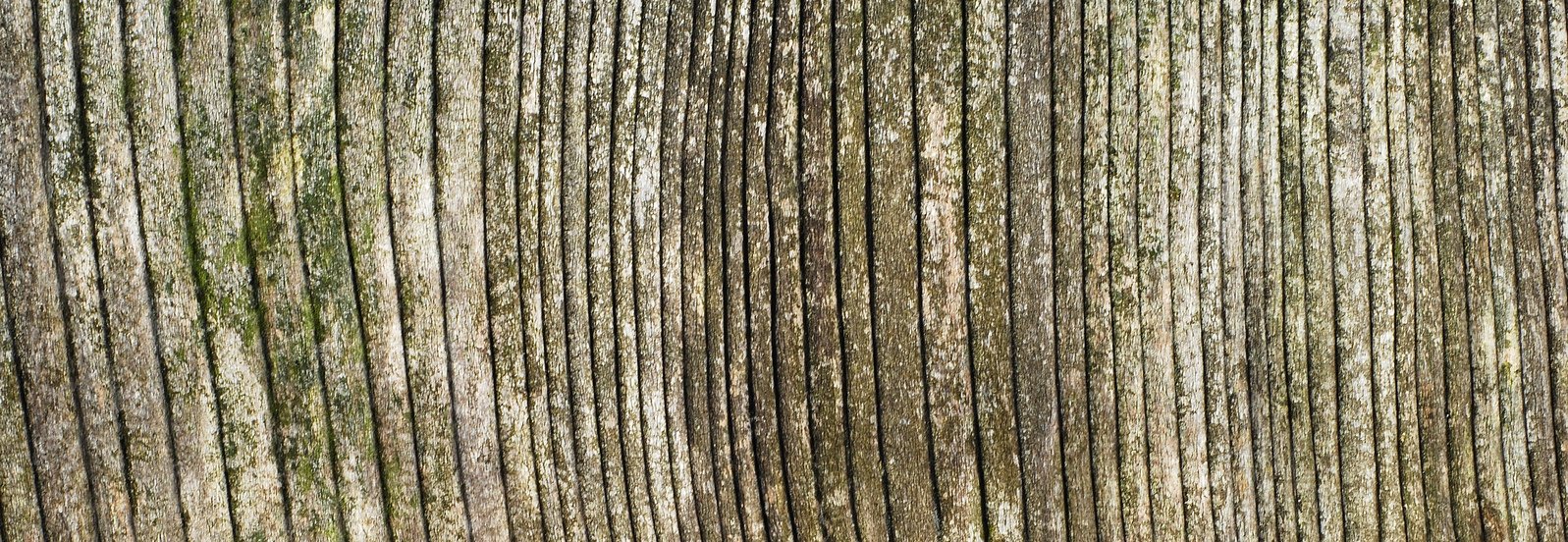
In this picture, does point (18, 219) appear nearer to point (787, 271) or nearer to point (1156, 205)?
point (787, 271)

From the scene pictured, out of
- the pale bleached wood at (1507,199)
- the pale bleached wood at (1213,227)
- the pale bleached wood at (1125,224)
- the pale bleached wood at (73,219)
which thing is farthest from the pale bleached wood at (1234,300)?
the pale bleached wood at (73,219)

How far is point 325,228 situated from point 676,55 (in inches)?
21.1

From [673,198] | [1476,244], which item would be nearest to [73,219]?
[673,198]

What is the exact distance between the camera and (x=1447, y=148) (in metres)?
1.49

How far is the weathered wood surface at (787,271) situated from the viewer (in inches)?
54.3

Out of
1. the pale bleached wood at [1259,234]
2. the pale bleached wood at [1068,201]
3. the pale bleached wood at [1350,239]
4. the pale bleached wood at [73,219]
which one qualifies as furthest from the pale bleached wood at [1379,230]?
the pale bleached wood at [73,219]

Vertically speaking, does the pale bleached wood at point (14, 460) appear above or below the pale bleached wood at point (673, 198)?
below

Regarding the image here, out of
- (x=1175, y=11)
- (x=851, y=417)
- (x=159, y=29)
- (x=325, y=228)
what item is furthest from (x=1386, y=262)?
(x=159, y=29)

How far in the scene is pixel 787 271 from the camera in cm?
147

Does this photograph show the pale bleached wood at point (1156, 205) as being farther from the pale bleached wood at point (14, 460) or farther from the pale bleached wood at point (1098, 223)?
the pale bleached wood at point (14, 460)

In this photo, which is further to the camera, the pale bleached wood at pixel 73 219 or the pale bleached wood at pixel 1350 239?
the pale bleached wood at pixel 1350 239

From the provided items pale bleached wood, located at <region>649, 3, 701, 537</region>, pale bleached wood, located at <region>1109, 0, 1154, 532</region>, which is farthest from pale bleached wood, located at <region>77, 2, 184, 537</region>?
pale bleached wood, located at <region>1109, 0, 1154, 532</region>

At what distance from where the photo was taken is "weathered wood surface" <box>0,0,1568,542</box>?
4.53 feet

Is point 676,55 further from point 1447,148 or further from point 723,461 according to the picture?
point 1447,148
